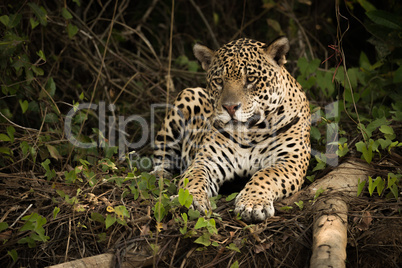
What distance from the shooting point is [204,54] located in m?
5.55

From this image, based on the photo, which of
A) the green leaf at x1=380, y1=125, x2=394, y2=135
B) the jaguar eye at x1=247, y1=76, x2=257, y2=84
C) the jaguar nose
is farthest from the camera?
the jaguar eye at x1=247, y1=76, x2=257, y2=84

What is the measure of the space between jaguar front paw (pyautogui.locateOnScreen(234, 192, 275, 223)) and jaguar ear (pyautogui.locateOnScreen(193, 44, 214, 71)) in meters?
1.77

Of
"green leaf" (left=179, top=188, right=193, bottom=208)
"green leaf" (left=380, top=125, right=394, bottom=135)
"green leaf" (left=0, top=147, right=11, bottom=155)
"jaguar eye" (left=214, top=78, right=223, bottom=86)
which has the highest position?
"jaguar eye" (left=214, top=78, right=223, bottom=86)

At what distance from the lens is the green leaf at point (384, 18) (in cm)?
660

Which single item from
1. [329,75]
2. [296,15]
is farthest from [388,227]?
[296,15]

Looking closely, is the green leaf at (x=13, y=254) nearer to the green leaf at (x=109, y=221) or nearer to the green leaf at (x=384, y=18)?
the green leaf at (x=109, y=221)

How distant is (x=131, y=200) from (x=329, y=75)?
3.32 m

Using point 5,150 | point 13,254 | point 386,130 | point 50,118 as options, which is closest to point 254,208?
point 386,130

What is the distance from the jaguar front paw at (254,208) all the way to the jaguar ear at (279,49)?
158 centimetres

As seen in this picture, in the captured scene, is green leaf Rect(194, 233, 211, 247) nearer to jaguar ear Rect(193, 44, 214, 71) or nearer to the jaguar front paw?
the jaguar front paw

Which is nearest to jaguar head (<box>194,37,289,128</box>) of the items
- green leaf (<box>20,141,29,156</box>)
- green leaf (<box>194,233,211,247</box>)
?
green leaf (<box>194,233,211,247</box>)

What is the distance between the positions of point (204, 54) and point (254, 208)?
2.02 m

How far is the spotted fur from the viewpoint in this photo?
489cm

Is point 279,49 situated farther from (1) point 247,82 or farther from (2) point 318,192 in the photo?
(2) point 318,192
